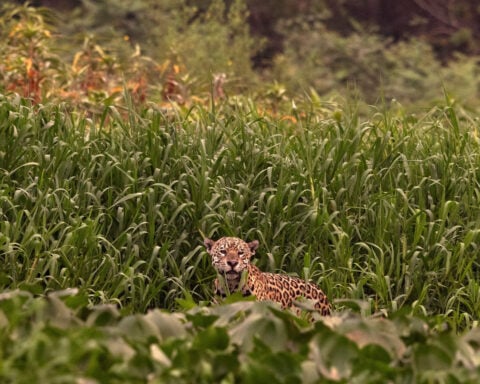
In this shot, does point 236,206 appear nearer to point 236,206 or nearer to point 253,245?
point 236,206

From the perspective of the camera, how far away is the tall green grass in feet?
28.3

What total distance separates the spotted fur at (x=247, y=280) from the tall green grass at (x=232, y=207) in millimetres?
327

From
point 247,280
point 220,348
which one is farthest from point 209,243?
point 220,348

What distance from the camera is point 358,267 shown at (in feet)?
29.3

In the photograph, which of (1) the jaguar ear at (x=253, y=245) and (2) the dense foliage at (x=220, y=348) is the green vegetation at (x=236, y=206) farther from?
(2) the dense foliage at (x=220, y=348)

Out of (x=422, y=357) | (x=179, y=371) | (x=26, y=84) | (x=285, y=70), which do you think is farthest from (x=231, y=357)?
(x=285, y=70)

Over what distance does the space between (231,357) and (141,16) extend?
22.0m

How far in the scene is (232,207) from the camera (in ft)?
30.0

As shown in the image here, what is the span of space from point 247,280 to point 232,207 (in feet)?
3.63

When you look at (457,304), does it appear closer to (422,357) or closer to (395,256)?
(395,256)

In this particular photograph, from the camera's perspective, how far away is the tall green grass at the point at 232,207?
8.62 m

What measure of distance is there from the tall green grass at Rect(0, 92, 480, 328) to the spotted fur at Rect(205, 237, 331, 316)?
327mm

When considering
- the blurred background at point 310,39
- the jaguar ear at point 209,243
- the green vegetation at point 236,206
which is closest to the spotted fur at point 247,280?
the jaguar ear at point 209,243

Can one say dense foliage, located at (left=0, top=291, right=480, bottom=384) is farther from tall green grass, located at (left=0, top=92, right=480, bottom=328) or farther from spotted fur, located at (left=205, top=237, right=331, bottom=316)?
tall green grass, located at (left=0, top=92, right=480, bottom=328)
